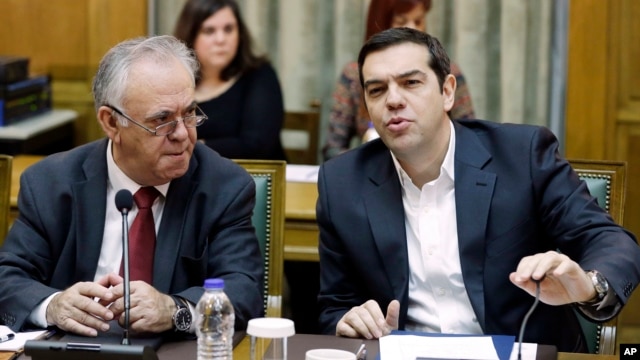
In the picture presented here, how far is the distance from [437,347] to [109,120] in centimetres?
104

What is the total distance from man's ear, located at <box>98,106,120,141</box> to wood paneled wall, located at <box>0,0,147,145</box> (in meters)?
2.78

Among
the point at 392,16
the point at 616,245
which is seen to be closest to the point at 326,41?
the point at 392,16

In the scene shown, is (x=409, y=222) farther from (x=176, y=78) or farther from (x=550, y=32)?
(x=550, y=32)

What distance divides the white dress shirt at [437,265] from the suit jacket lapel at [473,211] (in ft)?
0.11

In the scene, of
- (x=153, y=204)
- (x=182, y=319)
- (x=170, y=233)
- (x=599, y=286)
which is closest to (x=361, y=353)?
(x=182, y=319)

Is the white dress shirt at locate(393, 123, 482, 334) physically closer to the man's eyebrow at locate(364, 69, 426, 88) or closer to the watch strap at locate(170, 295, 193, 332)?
the man's eyebrow at locate(364, 69, 426, 88)

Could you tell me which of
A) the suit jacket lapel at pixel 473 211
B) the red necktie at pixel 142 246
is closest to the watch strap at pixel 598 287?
the suit jacket lapel at pixel 473 211

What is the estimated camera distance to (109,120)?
2.60 meters

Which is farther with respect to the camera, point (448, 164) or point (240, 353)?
point (448, 164)

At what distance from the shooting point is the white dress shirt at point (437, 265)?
2545 mm

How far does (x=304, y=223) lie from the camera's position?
11.5 ft

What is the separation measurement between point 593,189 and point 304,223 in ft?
3.60

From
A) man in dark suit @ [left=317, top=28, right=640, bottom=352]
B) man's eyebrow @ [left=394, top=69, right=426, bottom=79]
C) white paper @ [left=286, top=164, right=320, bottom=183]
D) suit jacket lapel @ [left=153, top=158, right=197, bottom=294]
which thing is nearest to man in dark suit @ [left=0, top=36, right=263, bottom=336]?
suit jacket lapel @ [left=153, top=158, right=197, bottom=294]

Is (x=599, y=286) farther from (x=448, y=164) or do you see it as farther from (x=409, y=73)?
(x=409, y=73)
